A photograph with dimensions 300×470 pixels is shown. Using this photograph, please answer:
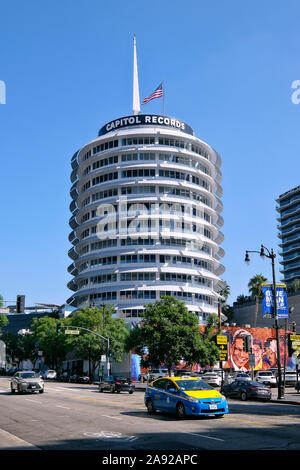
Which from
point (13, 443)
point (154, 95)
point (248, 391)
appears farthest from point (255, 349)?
point (13, 443)

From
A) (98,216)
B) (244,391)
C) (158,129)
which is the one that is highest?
(158,129)

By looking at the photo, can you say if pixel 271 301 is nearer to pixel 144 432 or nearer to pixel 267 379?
pixel 267 379

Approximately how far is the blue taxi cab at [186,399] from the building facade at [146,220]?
65.6m

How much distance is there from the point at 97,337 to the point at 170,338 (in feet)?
52.1

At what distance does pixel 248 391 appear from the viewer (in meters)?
32.1

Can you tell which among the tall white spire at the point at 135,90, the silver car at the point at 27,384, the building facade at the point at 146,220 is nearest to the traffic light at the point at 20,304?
the silver car at the point at 27,384

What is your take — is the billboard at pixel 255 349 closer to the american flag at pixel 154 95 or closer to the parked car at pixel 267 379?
the parked car at pixel 267 379

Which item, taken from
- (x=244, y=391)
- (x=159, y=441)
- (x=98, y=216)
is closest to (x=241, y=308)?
(x=98, y=216)

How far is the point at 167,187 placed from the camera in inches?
3711

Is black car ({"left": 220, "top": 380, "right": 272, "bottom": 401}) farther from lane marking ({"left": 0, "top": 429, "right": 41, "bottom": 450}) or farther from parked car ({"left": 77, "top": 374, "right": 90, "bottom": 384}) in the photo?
parked car ({"left": 77, "top": 374, "right": 90, "bottom": 384})

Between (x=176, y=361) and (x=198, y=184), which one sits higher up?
(x=198, y=184)

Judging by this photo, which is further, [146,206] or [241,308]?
[241,308]
